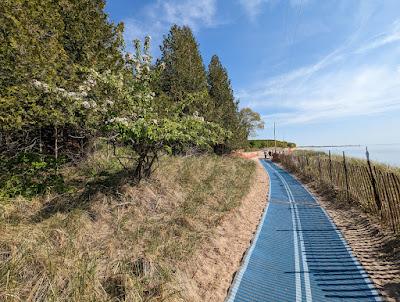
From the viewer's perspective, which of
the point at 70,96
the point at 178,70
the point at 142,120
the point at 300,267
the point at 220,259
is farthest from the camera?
the point at 178,70

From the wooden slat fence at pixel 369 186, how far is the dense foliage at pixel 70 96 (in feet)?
15.3

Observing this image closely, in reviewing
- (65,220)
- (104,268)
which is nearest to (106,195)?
(65,220)

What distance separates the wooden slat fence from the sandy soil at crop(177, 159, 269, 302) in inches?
137

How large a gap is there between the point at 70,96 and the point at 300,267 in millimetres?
6530

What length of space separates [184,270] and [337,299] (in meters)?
2.61

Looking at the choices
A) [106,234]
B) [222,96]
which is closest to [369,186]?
[106,234]

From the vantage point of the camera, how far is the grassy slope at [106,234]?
13.4 feet

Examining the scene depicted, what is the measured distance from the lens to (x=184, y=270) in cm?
552

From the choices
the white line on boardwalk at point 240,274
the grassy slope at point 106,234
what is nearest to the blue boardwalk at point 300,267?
the white line on boardwalk at point 240,274

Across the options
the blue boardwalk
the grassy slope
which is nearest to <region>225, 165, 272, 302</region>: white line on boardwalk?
the blue boardwalk

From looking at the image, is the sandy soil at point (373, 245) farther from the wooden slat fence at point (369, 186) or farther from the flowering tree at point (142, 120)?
the flowering tree at point (142, 120)

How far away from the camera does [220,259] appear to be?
6305 mm

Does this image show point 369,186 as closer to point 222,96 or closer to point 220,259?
point 220,259

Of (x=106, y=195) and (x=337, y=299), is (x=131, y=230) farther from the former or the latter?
(x=337, y=299)
